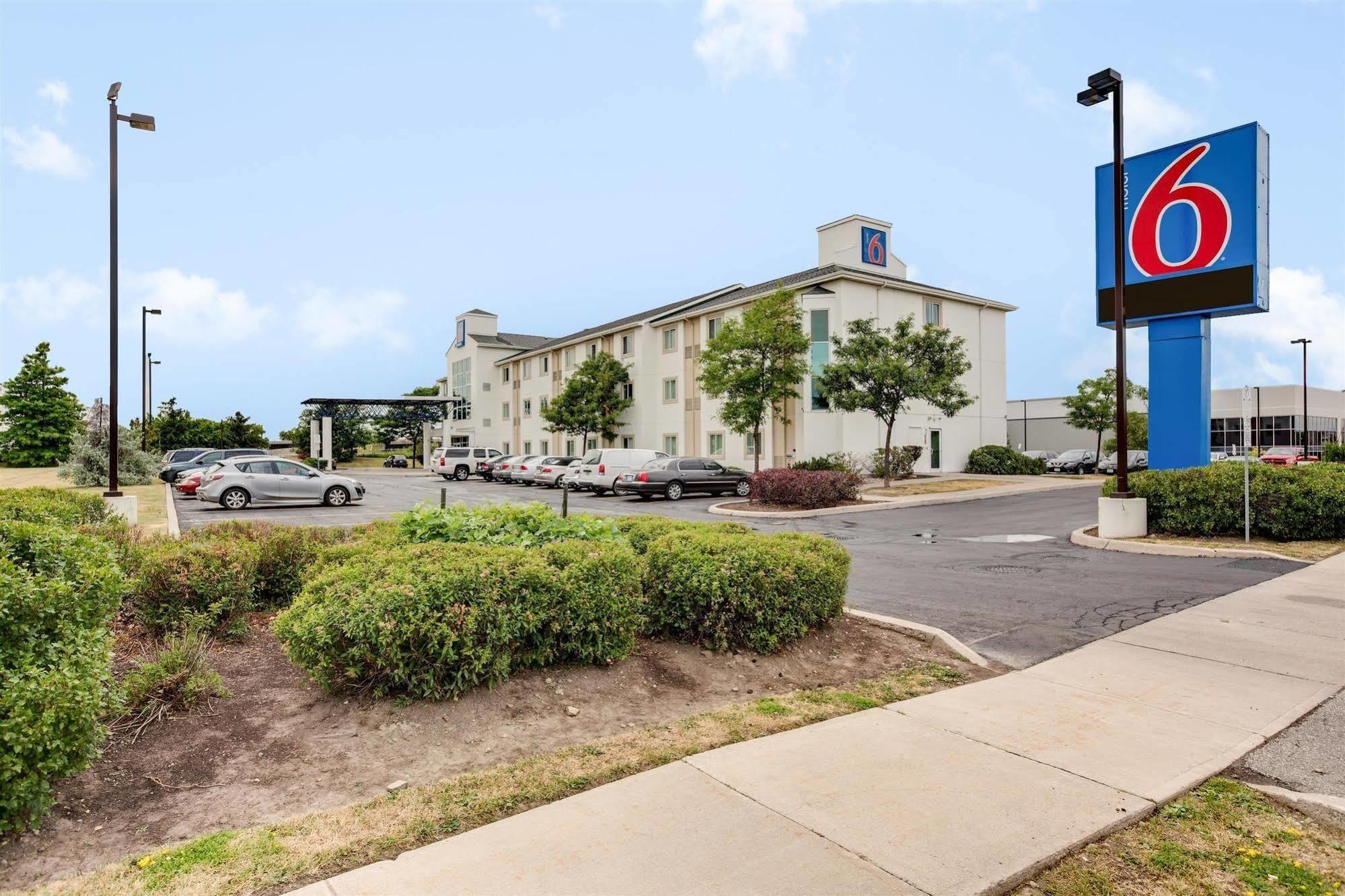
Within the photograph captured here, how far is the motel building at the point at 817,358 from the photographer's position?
33750 mm

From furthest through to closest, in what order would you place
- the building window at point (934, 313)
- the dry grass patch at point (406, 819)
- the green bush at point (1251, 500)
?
the building window at point (934, 313), the green bush at point (1251, 500), the dry grass patch at point (406, 819)

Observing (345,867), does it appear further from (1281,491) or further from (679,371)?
(679,371)

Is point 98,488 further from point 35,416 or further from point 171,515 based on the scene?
point 35,416

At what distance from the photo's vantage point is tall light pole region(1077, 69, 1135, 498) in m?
13.9

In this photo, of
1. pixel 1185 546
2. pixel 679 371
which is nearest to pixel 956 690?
pixel 1185 546

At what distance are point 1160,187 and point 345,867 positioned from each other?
19.8 metres

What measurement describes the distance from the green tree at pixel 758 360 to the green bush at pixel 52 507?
866 inches

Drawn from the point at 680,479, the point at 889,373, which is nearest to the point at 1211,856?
the point at 680,479

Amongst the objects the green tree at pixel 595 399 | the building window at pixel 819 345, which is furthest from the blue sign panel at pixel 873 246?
the green tree at pixel 595 399

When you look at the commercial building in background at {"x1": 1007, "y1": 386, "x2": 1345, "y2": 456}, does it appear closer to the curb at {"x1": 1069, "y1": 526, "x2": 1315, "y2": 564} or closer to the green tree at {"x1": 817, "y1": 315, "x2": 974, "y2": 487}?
the green tree at {"x1": 817, "y1": 315, "x2": 974, "y2": 487}

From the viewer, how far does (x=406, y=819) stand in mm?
3383

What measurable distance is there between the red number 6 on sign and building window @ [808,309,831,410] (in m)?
16.9

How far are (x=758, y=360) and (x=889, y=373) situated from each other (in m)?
5.37

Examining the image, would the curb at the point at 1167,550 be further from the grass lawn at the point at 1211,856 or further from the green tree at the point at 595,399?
the green tree at the point at 595,399
